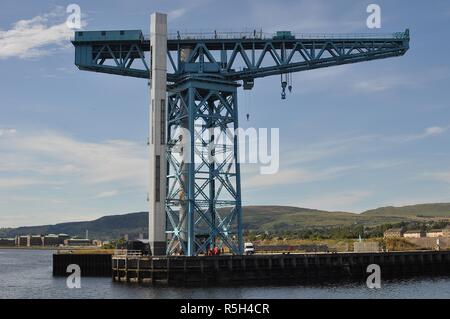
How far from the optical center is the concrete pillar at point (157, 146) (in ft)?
222

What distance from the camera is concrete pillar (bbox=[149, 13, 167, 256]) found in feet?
222

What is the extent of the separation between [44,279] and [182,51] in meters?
31.1

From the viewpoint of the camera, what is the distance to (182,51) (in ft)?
240

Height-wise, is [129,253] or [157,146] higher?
[157,146]

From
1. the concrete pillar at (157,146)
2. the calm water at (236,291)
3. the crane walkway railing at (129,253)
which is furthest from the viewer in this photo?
the crane walkway railing at (129,253)

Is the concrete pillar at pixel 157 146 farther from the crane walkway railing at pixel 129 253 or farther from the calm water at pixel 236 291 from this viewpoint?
the calm water at pixel 236 291

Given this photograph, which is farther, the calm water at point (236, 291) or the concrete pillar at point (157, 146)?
the concrete pillar at point (157, 146)

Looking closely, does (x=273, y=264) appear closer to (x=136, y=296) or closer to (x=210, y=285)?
(x=210, y=285)

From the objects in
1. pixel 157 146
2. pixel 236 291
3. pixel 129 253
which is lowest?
pixel 236 291

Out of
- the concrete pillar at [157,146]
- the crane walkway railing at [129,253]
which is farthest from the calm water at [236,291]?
the concrete pillar at [157,146]

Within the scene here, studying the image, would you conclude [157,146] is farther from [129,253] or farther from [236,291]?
[236,291]

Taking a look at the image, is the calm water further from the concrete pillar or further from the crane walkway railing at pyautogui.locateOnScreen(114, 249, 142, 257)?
the concrete pillar

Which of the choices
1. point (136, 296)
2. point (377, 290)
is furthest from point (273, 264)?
point (136, 296)

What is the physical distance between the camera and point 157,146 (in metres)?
67.9
